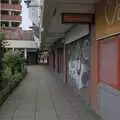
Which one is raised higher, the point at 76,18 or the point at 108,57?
the point at 76,18

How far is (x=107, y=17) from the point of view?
973cm

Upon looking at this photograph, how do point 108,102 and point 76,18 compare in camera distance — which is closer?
point 108,102

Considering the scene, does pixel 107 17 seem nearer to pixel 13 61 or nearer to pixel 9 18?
pixel 13 61

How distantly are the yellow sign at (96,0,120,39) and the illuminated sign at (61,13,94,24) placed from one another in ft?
1.76

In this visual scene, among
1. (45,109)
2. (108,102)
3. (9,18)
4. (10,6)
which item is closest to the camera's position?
(108,102)

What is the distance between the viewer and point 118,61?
8797mm

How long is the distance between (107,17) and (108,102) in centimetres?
212

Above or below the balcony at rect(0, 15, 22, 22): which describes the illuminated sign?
below

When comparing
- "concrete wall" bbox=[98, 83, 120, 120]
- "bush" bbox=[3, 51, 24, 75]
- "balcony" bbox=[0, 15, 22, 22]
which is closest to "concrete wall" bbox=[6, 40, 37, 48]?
"balcony" bbox=[0, 15, 22, 22]

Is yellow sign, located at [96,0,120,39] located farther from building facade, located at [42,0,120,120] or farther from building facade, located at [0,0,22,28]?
building facade, located at [0,0,22,28]

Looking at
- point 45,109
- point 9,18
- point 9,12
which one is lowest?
point 45,109

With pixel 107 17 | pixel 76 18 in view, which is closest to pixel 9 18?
pixel 76 18

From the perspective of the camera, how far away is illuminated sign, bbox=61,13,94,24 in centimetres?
1179

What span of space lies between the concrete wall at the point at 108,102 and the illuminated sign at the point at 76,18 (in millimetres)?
2284
